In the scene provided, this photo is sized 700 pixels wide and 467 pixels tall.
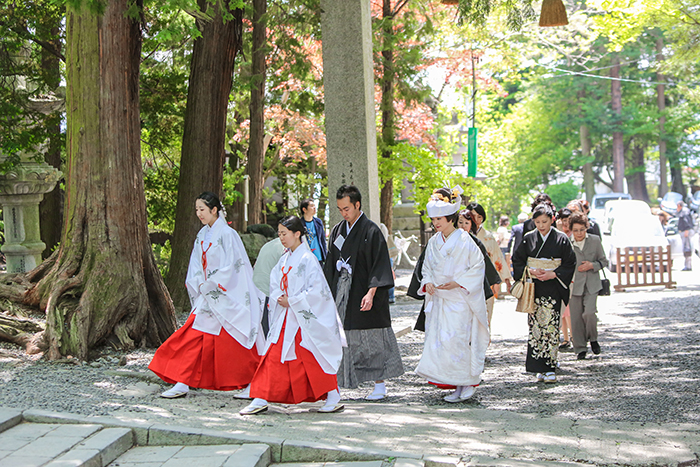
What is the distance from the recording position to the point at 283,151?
66.5ft

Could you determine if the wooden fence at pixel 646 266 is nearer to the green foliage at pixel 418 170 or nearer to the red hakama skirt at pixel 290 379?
the green foliage at pixel 418 170

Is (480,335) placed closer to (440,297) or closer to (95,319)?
(440,297)

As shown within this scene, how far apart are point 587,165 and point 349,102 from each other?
3291 centimetres

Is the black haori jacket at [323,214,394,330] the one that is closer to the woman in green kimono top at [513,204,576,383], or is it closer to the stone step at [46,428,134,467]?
the woman in green kimono top at [513,204,576,383]

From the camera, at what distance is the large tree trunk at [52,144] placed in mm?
11836

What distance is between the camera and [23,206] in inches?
432

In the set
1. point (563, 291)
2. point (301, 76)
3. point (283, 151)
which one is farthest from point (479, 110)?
point (563, 291)

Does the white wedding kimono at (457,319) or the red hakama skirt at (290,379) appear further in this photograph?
the white wedding kimono at (457,319)

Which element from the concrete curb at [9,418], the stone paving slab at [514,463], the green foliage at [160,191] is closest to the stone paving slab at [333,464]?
the stone paving slab at [514,463]

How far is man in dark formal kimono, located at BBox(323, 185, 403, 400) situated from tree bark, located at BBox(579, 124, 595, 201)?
33746 mm

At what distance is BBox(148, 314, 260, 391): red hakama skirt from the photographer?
18.4 feet

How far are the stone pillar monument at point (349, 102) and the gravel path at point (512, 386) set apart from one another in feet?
7.53

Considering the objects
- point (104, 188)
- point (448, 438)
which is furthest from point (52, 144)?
point (448, 438)

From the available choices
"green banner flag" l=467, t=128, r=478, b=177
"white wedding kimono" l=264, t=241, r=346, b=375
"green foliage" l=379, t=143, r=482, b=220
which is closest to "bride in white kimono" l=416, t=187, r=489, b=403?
"white wedding kimono" l=264, t=241, r=346, b=375
